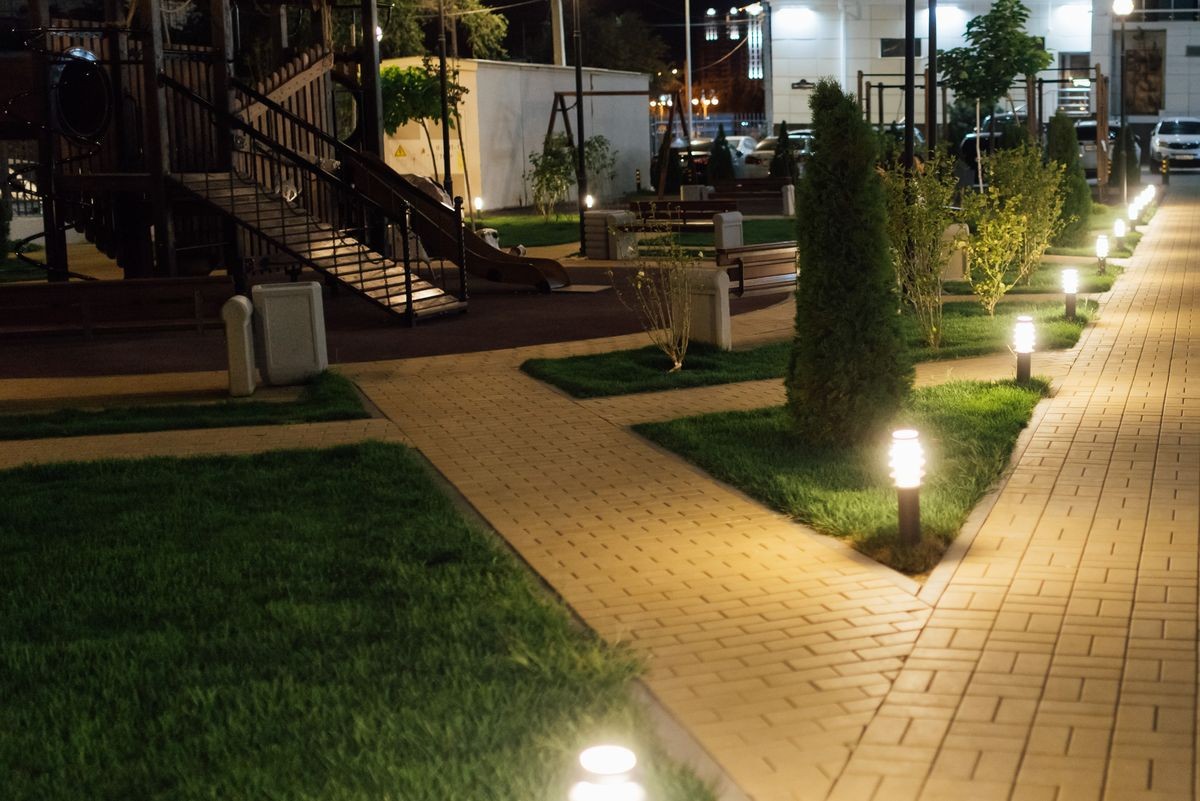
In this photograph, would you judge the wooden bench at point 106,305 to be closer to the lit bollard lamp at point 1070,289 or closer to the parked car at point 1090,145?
the lit bollard lamp at point 1070,289

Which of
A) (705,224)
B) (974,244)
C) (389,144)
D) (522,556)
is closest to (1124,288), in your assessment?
(974,244)

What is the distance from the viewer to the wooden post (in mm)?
17922

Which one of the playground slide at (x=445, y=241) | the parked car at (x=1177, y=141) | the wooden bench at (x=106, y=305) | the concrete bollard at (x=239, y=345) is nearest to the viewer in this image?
the concrete bollard at (x=239, y=345)

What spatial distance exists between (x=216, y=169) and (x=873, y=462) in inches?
504

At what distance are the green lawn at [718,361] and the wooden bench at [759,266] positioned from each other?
4180mm

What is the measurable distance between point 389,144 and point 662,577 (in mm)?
34065

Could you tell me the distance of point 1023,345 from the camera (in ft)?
37.7

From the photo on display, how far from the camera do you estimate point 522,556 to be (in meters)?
7.42

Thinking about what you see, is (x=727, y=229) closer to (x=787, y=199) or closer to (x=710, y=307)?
(x=710, y=307)

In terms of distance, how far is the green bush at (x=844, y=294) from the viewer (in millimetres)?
9266

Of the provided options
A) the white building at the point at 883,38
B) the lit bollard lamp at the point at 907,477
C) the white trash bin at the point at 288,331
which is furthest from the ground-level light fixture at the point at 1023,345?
the white building at the point at 883,38

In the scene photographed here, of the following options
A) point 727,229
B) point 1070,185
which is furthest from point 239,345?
point 1070,185

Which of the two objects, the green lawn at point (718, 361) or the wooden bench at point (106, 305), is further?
the wooden bench at point (106, 305)

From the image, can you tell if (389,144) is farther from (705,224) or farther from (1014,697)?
(1014,697)
